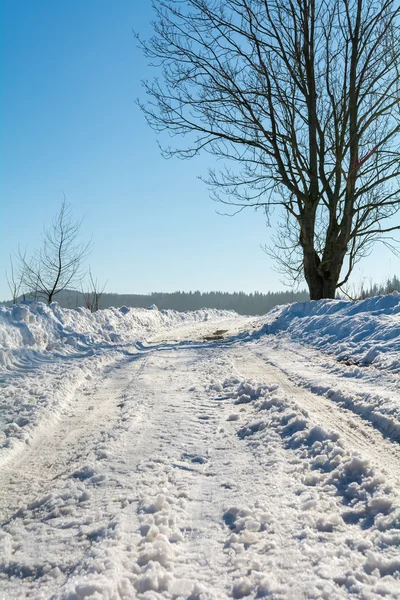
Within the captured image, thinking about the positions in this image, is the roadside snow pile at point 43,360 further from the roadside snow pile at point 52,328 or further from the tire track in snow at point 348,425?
the tire track in snow at point 348,425

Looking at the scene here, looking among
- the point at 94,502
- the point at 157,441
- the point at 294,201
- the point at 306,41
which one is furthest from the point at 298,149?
the point at 94,502

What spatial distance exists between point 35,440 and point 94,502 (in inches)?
63.9

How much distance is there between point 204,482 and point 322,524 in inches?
35.2

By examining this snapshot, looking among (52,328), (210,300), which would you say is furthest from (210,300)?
(52,328)

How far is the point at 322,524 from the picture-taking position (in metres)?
2.28

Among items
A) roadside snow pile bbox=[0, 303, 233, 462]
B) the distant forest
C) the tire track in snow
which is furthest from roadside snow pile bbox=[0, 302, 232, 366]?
the distant forest

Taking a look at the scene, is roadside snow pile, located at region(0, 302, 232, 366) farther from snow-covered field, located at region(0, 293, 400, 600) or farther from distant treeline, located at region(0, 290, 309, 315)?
distant treeline, located at region(0, 290, 309, 315)

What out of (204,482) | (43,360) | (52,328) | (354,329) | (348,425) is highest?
(354,329)

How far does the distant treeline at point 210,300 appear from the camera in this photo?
271 ft

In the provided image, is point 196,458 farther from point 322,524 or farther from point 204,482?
point 322,524

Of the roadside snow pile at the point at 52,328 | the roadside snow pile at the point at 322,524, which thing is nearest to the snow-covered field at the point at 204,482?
the roadside snow pile at the point at 322,524

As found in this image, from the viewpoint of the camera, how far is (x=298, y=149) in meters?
14.9

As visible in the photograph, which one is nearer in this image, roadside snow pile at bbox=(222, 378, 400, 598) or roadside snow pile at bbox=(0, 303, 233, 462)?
roadside snow pile at bbox=(222, 378, 400, 598)

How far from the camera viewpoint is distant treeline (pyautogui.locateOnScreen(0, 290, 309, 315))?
82562 millimetres
